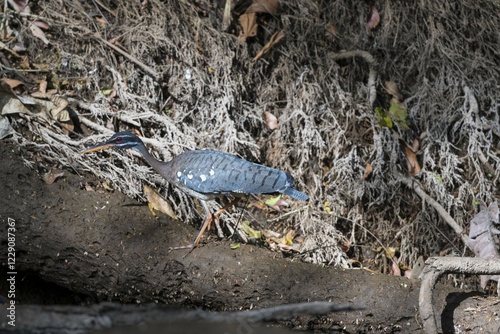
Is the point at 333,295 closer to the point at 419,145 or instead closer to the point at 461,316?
the point at 461,316

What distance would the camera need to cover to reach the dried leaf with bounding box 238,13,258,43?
626cm

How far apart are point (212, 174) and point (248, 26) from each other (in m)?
2.10

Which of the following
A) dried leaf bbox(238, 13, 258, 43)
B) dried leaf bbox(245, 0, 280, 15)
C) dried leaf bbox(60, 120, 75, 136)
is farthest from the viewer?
dried leaf bbox(245, 0, 280, 15)

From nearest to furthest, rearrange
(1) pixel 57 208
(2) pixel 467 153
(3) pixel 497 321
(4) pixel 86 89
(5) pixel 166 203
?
1. (3) pixel 497 321
2. (1) pixel 57 208
3. (5) pixel 166 203
4. (4) pixel 86 89
5. (2) pixel 467 153

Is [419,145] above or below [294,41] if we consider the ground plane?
below

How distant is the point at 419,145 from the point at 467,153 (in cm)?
48

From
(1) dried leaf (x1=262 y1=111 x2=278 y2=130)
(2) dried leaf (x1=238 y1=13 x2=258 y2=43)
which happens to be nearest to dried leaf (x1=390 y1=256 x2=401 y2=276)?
(1) dried leaf (x1=262 y1=111 x2=278 y2=130)

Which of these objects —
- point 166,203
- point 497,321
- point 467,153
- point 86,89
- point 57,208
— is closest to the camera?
point 497,321

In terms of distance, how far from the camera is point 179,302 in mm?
4336

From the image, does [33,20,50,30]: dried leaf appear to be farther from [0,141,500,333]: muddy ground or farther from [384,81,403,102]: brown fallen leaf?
[384,81,403,102]: brown fallen leaf

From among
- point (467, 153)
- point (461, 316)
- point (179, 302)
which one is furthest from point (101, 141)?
point (467, 153)

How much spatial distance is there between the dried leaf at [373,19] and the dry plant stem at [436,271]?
3.16 m

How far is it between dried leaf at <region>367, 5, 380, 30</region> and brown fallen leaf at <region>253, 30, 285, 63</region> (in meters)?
1.00

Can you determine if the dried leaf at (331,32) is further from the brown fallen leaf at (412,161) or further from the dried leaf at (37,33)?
the dried leaf at (37,33)
